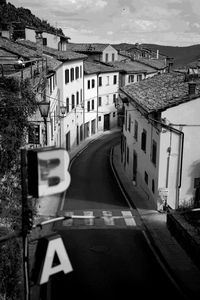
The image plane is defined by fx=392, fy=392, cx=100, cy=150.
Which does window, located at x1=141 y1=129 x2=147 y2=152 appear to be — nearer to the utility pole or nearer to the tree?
the tree

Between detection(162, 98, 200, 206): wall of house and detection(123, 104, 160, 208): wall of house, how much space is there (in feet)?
5.56

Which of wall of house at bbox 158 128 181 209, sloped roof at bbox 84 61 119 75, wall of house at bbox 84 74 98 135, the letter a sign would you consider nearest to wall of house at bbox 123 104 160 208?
wall of house at bbox 158 128 181 209

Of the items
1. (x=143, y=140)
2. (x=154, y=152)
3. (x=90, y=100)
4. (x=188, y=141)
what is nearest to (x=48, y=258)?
(x=188, y=141)

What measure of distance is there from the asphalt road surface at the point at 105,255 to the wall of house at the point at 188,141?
3.99 m

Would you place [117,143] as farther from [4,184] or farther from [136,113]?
[4,184]

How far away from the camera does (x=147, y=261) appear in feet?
62.5

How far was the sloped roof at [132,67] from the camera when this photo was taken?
65.0 metres

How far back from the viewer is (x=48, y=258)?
22.3 ft

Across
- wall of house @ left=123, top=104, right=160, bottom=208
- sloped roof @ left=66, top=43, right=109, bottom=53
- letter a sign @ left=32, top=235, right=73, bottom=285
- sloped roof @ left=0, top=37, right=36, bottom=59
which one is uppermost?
sloped roof @ left=66, top=43, right=109, bottom=53

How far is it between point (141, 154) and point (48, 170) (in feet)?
83.8

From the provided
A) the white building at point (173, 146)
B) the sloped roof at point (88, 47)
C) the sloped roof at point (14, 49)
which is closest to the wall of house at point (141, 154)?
the white building at point (173, 146)

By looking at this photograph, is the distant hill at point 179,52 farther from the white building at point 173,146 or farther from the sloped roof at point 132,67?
the white building at point 173,146

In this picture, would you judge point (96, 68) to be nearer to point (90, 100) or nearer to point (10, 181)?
point (90, 100)

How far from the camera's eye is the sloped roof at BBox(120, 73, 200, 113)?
2650 cm
